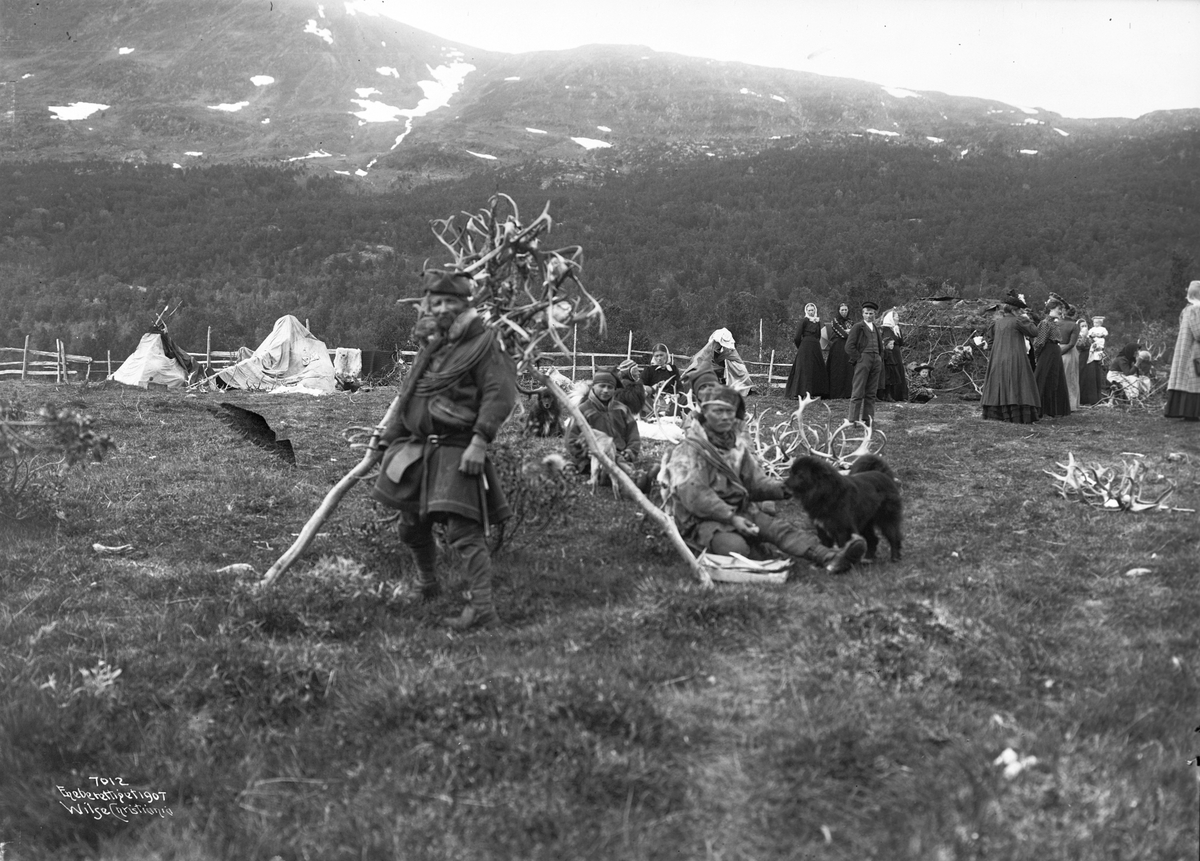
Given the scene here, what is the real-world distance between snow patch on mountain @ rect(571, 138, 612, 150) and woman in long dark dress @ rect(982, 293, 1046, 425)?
77.3 metres

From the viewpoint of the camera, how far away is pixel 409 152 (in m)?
83.2

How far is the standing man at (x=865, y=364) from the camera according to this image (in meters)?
11.2

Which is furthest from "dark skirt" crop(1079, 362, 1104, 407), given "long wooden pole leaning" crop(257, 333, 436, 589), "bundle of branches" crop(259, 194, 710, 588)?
"long wooden pole leaning" crop(257, 333, 436, 589)

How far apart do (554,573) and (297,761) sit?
2.46 m

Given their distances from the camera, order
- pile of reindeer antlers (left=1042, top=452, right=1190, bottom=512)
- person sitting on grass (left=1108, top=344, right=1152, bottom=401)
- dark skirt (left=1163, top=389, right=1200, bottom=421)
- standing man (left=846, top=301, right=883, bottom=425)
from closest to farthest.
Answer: pile of reindeer antlers (left=1042, top=452, right=1190, bottom=512)
standing man (left=846, top=301, right=883, bottom=425)
dark skirt (left=1163, top=389, right=1200, bottom=421)
person sitting on grass (left=1108, top=344, right=1152, bottom=401)

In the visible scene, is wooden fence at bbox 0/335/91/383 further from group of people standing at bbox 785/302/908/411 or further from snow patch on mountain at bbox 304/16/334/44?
snow patch on mountain at bbox 304/16/334/44

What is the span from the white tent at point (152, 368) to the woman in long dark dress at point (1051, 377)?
63.5 feet

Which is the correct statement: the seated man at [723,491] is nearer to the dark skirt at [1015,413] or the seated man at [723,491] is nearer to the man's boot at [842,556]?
the man's boot at [842,556]

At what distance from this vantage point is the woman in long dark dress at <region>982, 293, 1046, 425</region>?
507 inches

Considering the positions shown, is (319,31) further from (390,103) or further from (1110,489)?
(1110,489)

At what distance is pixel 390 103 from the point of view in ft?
386

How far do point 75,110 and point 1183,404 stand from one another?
108m

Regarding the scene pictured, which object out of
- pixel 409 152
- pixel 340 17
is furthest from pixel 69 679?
pixel 340 17

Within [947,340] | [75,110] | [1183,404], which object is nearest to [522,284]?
[1183,404]
